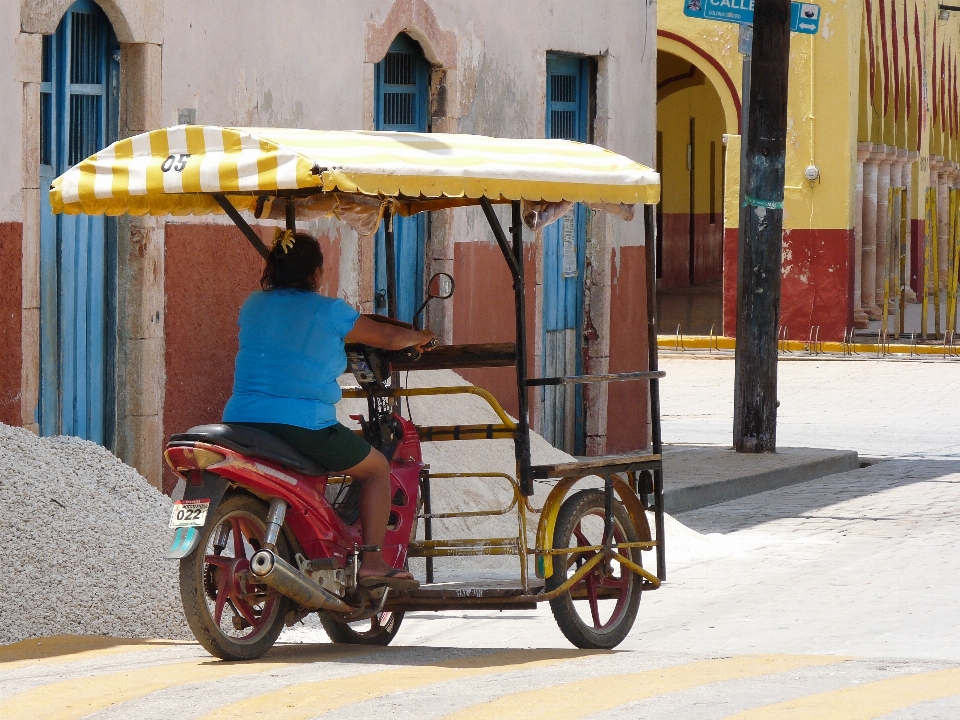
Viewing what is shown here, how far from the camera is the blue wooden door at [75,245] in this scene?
33.4 ft

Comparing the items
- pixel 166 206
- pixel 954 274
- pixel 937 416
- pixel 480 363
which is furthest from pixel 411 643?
pixel 954 274

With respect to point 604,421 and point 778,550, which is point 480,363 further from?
point 604,421

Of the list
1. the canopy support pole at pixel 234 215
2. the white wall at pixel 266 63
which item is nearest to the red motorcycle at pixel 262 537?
the canopy support pole at pixel 234 215

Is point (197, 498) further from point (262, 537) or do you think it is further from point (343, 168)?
point (343, 168)

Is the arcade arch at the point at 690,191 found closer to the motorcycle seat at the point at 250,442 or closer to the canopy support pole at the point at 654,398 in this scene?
the canopy support pole at the point at 654,398

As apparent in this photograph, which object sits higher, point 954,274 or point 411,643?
point 954,274

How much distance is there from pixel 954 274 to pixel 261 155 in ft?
70.1

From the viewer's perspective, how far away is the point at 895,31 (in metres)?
33.7

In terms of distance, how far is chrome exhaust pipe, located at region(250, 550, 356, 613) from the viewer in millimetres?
7066

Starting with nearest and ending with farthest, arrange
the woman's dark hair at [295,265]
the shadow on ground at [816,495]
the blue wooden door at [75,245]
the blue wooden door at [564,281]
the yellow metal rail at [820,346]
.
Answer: the woman's dark hair at [295,265] < the blue wooden door at [75,245] < the shadow on ground at [816,495] < the blue wooden door at [564,281] < the yellow metal rail at [820,346]

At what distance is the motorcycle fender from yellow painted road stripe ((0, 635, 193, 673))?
2.44ft

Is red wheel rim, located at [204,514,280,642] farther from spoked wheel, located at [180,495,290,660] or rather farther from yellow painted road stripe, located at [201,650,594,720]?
yellow painted road stripe, located at [201,650,594,720]

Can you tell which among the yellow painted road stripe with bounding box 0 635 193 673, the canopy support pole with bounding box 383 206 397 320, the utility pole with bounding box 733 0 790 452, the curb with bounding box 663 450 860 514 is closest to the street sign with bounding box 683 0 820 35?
the utility pole with bounding box 733 0 790 452

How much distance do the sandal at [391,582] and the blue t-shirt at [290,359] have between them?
0.64 metres
